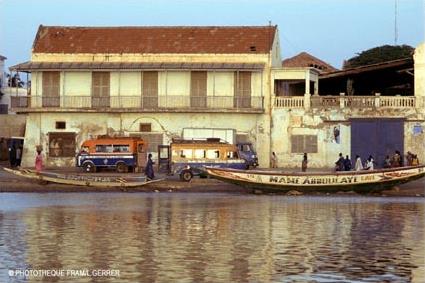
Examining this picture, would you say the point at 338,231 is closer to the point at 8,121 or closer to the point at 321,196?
the point at 321,196

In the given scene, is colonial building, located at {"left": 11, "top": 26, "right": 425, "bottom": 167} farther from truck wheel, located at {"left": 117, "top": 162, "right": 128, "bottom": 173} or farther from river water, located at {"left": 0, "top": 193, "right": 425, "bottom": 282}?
river water, located at {"left": 0, "top": 193, "right": 425, "bottom": 282}

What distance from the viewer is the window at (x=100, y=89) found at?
5088 centimetres

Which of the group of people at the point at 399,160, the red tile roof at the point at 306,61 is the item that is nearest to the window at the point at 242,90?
the group of people at the point at 399,160

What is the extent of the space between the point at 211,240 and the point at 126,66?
1170 inches

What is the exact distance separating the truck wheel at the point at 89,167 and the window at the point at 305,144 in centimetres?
1039

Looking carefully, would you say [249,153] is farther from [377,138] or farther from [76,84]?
[76,84]

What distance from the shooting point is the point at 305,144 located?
50.3 m

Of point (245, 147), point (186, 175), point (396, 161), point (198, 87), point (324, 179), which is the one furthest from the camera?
point (198, 87)

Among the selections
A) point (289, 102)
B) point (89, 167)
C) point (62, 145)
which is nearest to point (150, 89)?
point (62, 145)

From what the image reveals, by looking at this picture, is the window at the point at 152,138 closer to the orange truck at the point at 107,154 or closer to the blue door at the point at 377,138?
the orange truck at the point at 107,154

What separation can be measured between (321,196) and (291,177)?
4.58 feet

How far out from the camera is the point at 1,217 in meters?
27.4

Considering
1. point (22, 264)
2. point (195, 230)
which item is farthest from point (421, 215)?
point (22, 264)

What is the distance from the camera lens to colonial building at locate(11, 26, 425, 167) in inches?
1971
